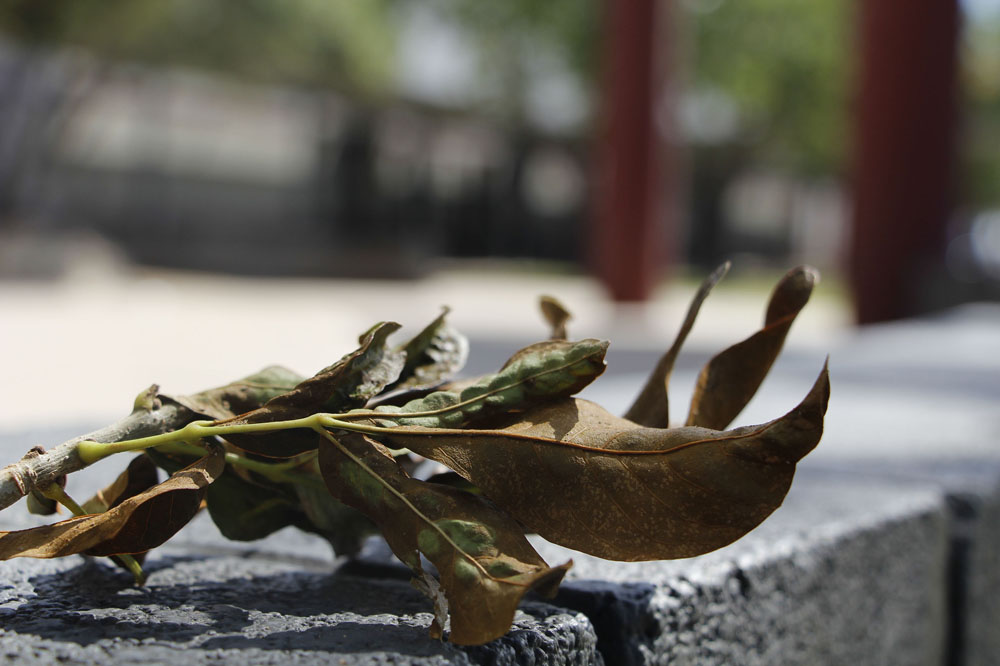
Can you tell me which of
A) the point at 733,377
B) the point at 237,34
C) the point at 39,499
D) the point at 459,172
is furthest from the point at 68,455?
the point at 237,34

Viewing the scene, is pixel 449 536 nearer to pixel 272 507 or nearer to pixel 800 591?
pixel 272 507

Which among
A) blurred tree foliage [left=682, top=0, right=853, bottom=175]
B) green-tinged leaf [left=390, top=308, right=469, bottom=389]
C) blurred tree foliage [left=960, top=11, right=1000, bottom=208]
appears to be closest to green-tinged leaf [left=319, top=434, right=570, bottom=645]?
green-tinged leaf [left=390, top=308, right=469, bottom=389]

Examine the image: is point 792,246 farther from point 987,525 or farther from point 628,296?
point 987,525

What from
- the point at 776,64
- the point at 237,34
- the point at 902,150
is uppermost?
the point at 776,64

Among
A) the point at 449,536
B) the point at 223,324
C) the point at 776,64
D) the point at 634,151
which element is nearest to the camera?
the point at 449,536

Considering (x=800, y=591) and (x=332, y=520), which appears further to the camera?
(x=800, y=591)

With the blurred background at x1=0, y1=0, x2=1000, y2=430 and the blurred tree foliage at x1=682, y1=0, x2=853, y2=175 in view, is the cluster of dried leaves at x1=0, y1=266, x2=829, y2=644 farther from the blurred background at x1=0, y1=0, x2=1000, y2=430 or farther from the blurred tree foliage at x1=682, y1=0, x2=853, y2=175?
the blurred tree foliage at x1=682, y1=0, x2=853, y2=175

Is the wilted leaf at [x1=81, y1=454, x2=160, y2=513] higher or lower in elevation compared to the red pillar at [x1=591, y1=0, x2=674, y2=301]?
lower
